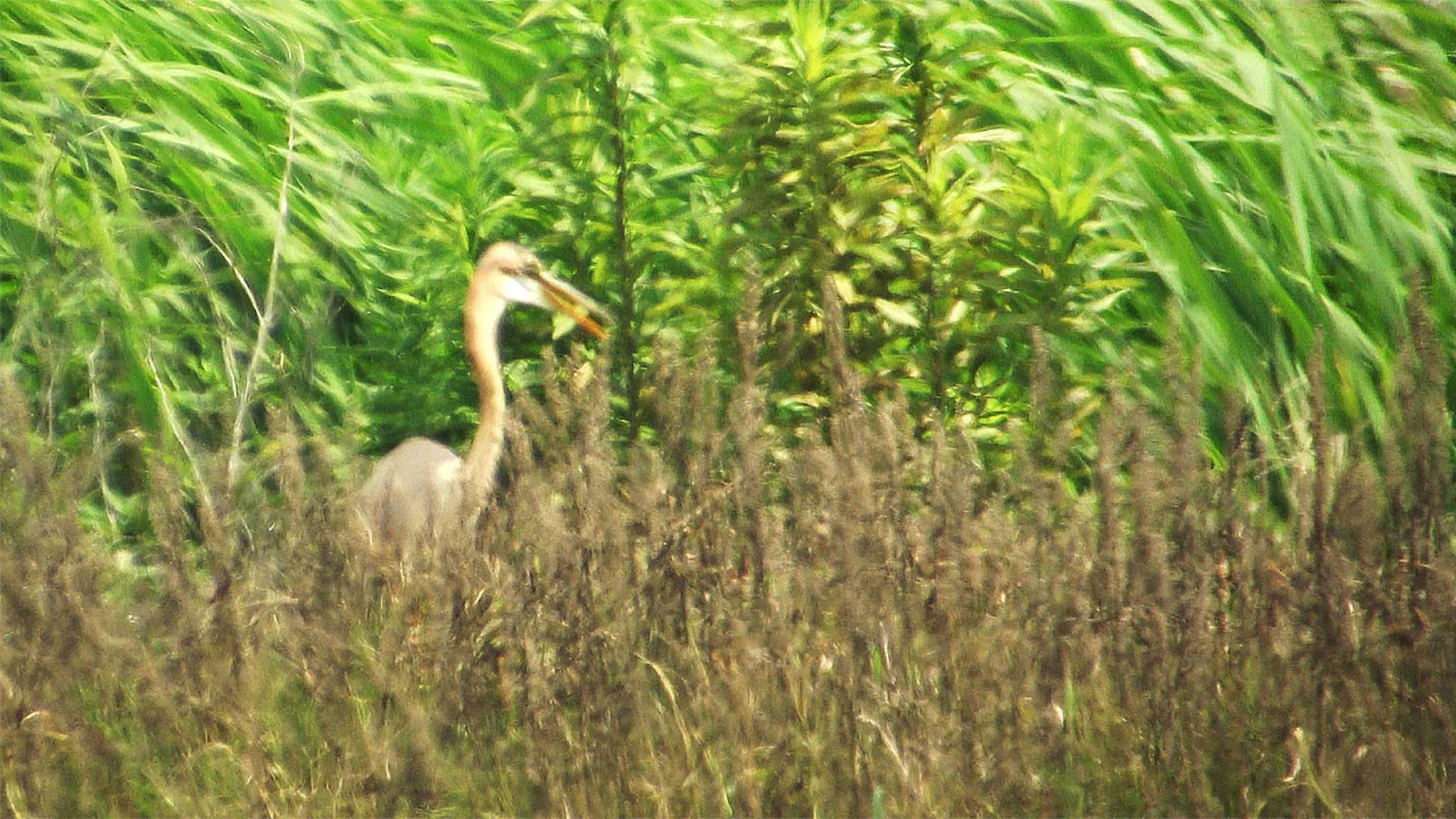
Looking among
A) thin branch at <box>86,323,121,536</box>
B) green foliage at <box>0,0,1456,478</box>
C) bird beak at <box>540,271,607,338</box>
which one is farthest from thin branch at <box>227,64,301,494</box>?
bird beak at <box>540,271,607,338</box>

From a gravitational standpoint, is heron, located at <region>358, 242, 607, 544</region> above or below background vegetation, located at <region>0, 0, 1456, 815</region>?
below

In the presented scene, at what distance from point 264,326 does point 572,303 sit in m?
0.80

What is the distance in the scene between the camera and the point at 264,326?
343cm

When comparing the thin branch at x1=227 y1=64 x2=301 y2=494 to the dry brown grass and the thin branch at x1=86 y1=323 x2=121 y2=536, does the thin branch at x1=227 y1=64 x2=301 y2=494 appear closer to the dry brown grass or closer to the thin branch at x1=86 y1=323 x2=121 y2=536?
the dry brown grass

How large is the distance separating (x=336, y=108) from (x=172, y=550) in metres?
2.17

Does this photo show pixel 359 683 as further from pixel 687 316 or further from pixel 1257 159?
pixel 1257 159

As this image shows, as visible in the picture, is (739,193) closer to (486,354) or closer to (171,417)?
(486,354)

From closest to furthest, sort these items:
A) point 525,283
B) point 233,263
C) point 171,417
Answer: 1. point 171,417
2. point 525,283
3. point 233,263

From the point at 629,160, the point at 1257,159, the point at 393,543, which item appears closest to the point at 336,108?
the point at 629,160

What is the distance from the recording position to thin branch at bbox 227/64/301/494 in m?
2.80

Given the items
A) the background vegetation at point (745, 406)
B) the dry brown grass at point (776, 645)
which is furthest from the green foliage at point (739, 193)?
the dry brown grass at point (776, 645)

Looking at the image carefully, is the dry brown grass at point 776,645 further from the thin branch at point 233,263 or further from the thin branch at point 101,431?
the thin branch at point 233,263

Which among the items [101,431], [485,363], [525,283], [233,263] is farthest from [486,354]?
[101,431]

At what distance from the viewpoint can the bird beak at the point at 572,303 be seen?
392cm
